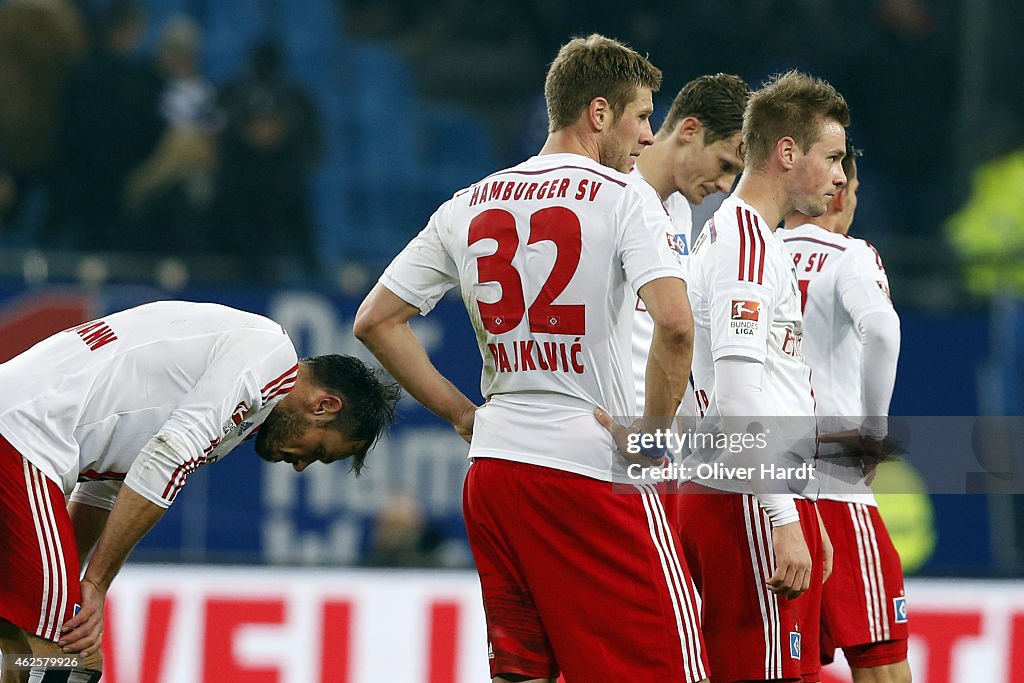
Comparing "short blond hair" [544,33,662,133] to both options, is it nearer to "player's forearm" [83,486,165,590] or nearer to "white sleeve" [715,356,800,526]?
"white sleeve" [715,356,800,526]

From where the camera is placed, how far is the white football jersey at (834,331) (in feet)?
14.9

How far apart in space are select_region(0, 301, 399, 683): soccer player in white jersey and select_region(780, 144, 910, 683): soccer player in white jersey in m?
1.33

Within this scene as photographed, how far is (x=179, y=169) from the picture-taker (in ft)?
32.6

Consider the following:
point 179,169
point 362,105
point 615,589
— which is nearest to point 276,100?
point 179,169

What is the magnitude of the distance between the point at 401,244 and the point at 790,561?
6640 millimetres

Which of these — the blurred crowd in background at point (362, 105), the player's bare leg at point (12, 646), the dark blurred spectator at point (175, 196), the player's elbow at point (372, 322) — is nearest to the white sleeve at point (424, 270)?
the player's elbow at point (372, 322)

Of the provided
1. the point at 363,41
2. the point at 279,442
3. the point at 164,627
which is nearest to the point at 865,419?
the point at 279,442

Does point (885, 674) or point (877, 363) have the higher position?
point (877, 363)

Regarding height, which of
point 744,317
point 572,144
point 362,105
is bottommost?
point 744,317

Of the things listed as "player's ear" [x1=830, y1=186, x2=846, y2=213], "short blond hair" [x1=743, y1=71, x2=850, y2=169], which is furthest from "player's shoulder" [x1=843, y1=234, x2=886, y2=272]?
"short blond hair" [x1=743, y1=71, x2=850, y2=169]

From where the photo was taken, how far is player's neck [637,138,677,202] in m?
4.73

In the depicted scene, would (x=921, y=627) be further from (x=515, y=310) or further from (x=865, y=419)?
(x=515, y=310)

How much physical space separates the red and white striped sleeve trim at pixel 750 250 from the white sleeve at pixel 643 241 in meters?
0.25

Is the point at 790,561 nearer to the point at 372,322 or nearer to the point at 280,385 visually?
the point at 372,322
